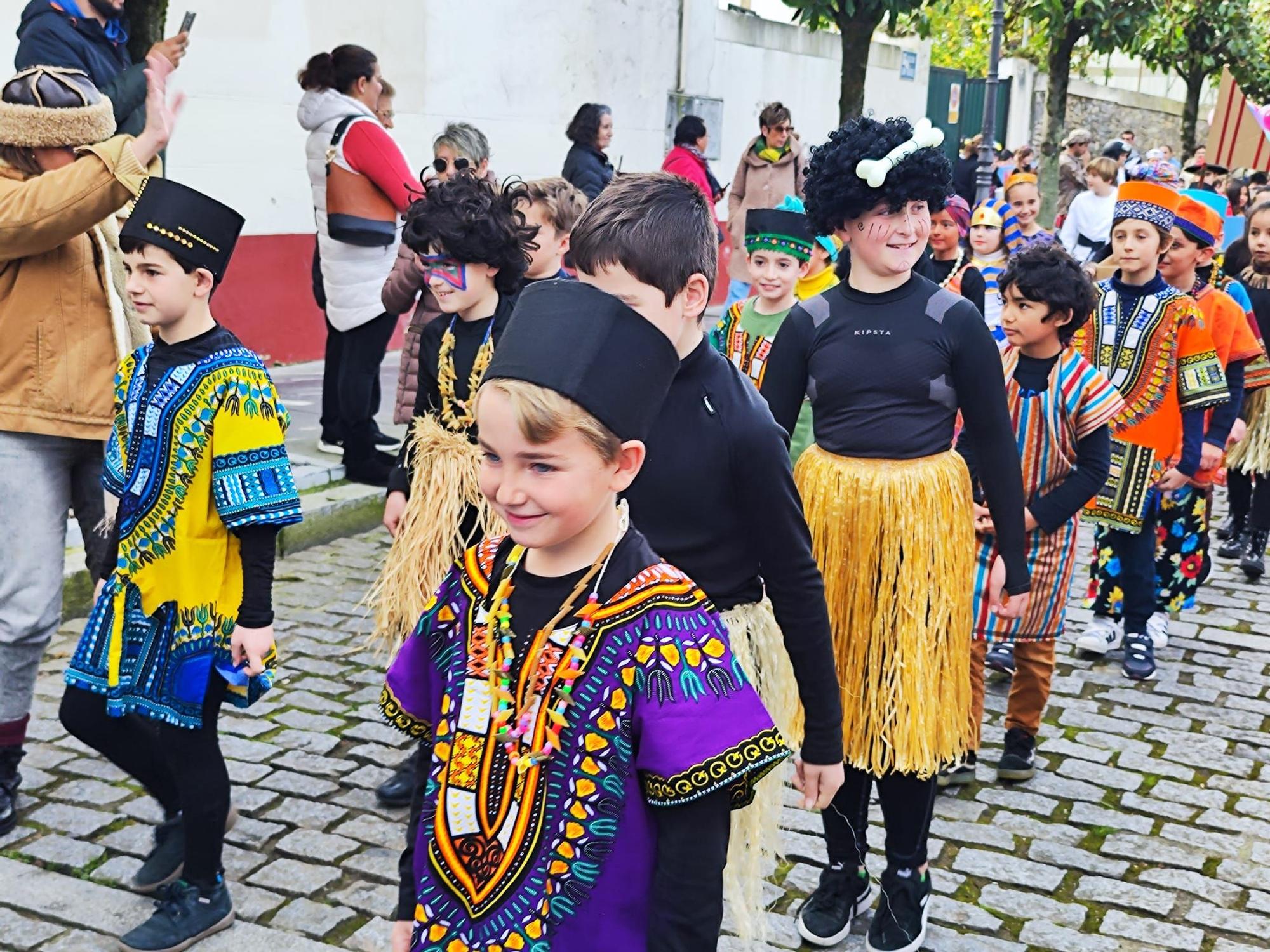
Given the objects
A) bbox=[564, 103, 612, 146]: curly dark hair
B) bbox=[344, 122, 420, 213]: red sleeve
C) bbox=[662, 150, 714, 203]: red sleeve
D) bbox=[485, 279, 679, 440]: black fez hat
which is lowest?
bbox=[485, 279, 679, 440]: black fez hat

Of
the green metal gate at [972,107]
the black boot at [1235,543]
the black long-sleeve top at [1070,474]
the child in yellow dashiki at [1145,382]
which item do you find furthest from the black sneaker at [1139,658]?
the green metal gate at [972,107]

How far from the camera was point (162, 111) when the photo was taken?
3918mm

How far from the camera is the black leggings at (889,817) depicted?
3.68 meters

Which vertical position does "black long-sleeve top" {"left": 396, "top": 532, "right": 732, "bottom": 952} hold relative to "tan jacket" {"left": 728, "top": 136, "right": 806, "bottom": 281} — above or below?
below

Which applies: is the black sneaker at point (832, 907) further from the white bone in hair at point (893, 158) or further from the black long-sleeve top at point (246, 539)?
the white bone in hair at point (893, 158)

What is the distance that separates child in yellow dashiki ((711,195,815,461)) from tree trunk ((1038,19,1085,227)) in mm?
14657

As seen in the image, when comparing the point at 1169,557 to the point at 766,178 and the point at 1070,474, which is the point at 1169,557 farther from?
the point at 766,178

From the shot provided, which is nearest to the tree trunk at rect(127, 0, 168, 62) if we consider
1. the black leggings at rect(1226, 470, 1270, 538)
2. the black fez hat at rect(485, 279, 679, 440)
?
the black fez hat at rect(485, 279, 679, 440)

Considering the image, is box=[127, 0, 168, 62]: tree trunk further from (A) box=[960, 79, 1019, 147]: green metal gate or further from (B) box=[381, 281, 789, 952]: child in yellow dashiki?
(A) box=[960, 79, 1019, 147]: green metal gate

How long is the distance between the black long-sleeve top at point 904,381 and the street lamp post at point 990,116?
13.0 m

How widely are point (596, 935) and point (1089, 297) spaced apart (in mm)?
3097

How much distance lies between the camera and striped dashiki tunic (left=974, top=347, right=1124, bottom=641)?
15.1 feet

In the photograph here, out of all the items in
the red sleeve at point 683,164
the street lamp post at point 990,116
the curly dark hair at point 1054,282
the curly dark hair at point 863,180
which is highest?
the street lamp post at point 990,116

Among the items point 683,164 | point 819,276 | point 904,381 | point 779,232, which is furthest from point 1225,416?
point 683,164
